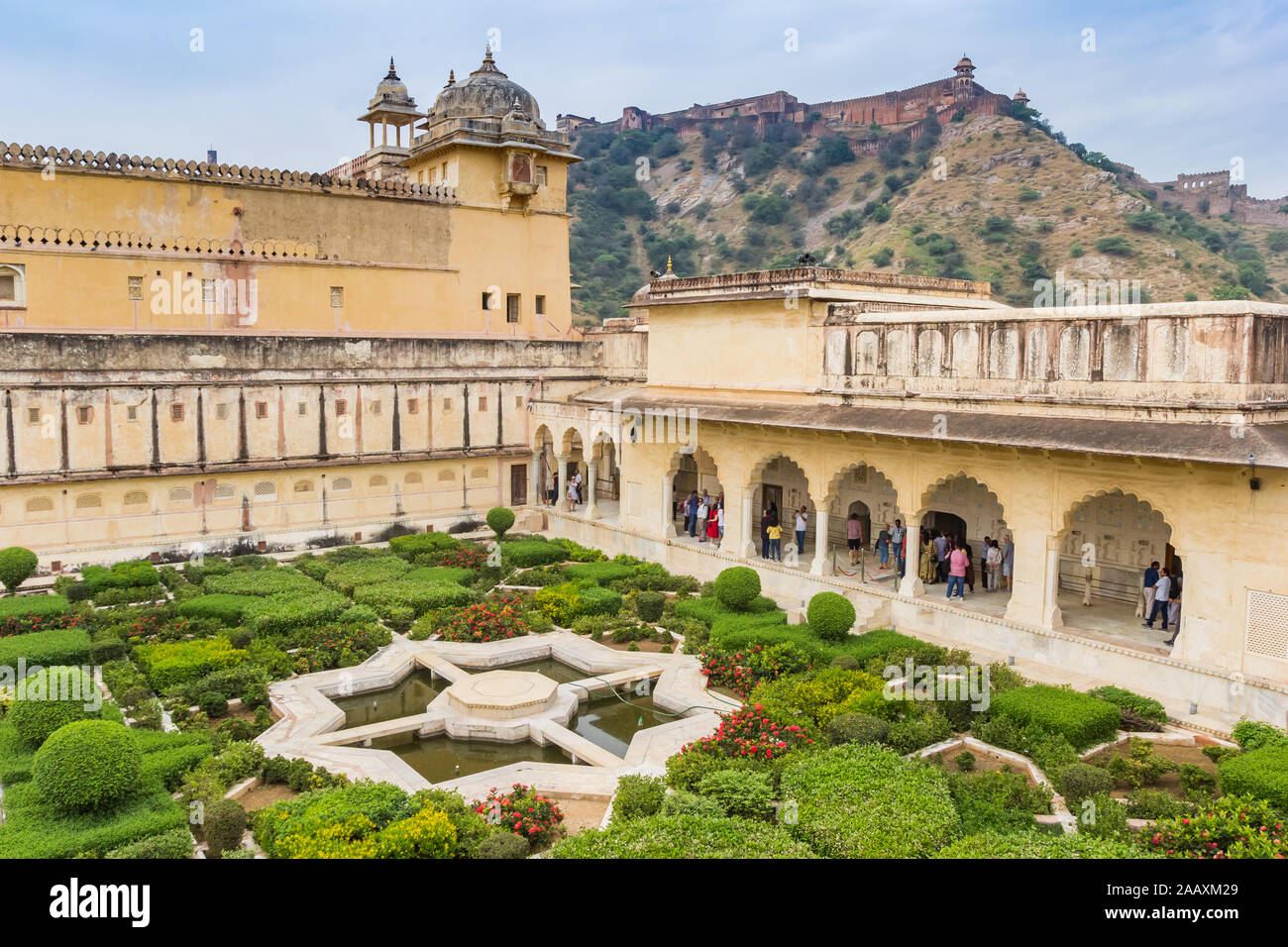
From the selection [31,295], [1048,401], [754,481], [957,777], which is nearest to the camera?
[957,777]

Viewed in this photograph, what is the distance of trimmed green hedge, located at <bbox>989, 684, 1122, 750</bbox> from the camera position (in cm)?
1305

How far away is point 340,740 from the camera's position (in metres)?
13.6

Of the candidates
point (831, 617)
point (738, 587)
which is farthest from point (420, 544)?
point (831, 617)

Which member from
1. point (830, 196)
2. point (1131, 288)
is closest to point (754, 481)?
point (1131, 288)

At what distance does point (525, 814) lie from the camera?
1084 centimetres

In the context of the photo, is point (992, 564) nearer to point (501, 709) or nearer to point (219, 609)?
point (501, 709)

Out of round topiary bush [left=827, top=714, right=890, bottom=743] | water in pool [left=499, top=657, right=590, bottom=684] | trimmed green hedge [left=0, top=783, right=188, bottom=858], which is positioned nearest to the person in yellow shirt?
water in pool [left=499, top=657, right=590, bottom=684]

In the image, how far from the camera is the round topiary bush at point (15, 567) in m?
19.3

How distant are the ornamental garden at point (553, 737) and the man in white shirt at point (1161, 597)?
2.79 meters

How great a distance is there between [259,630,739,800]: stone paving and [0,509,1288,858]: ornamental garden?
5cm

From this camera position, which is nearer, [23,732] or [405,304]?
[23,732]

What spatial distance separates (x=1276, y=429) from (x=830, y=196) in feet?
242

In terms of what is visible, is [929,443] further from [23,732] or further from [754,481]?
[23,732]
